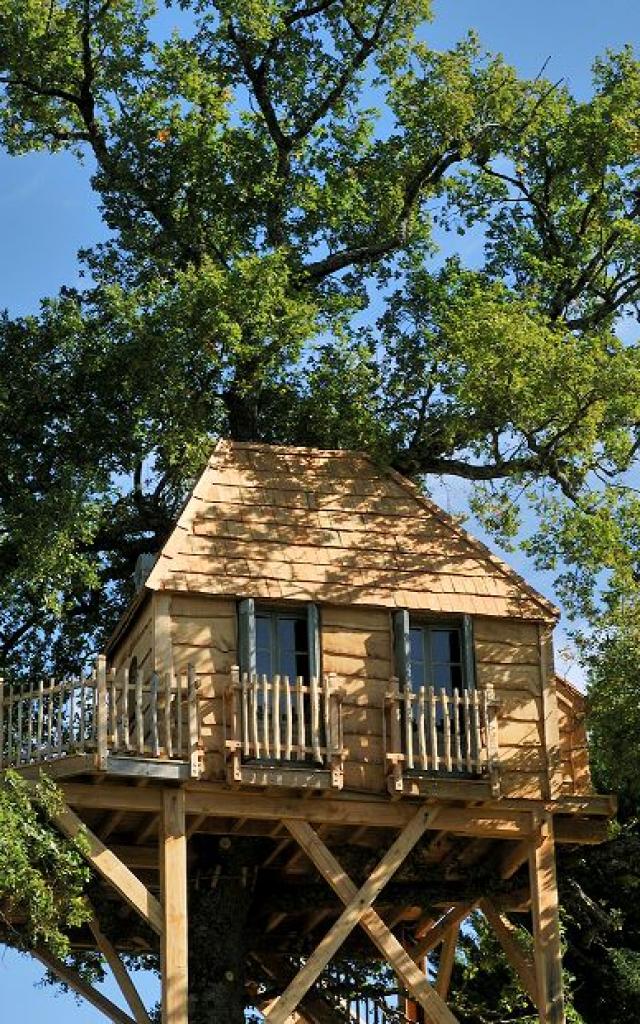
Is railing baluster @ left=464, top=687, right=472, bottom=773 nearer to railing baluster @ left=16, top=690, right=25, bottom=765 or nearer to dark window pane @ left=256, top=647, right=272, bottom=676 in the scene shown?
dark window pane @ left=256, top=647, right=272, bottom=676

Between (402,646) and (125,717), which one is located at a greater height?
(402,646)

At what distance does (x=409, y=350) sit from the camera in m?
31.7

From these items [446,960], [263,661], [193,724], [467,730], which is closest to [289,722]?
[193,724]

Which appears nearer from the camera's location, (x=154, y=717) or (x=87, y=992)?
(x=154, y=717)

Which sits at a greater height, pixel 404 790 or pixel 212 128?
pixel 212 128

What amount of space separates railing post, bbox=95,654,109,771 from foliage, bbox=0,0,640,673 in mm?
4207

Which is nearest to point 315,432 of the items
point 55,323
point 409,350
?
point 409,350

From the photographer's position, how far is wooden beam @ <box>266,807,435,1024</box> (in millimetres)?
26172

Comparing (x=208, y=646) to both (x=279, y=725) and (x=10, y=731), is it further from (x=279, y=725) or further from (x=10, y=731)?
(x=10, y=731)

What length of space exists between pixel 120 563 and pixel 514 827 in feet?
26.0

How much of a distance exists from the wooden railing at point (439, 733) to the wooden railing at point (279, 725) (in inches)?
29.6

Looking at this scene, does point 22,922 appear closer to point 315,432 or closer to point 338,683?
point 338,683

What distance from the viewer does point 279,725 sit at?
87.5 feet

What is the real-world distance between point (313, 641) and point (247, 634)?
85cm
